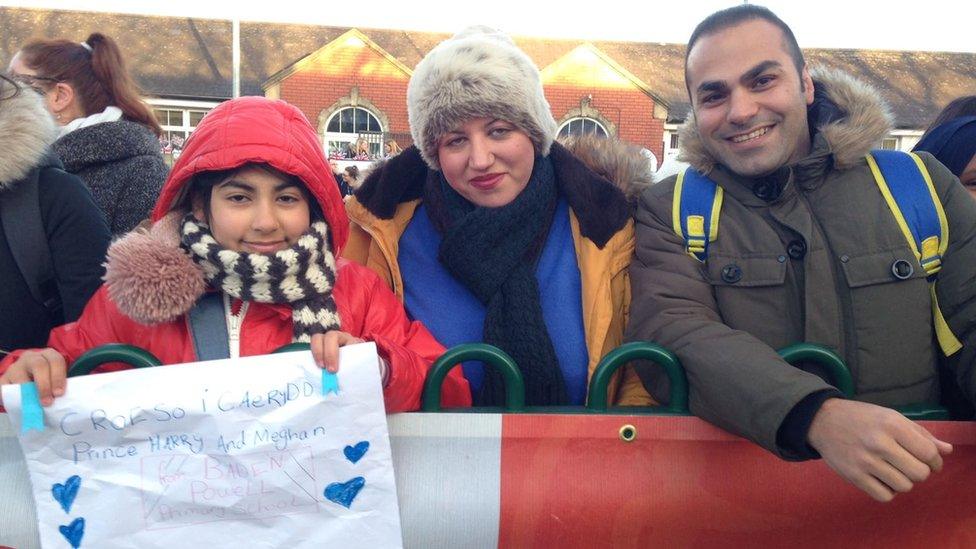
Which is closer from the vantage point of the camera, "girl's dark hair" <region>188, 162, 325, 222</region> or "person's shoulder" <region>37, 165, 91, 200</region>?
"girl's dark hair" <region>188, 162, 325, 222</region>

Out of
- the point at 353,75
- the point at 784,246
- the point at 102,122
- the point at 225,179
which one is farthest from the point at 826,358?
the point at 353,75

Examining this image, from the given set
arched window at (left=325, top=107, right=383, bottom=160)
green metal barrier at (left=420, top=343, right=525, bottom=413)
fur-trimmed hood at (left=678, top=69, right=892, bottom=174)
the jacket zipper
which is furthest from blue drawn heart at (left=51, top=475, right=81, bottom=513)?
arched window at (left=325, top=107, right=383, bottom=160)

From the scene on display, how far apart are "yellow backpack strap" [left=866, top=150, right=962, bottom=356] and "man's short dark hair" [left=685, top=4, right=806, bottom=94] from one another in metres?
0.41

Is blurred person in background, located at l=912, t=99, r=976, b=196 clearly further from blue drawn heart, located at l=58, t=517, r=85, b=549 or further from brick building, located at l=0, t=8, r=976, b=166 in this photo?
brick building, located at l=0, t=8, r=976, b=166

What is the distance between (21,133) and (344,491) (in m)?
1.60

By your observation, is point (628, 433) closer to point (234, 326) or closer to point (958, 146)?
point (234, 326)

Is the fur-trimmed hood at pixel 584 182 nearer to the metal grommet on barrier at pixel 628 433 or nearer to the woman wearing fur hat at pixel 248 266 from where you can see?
the woman wearing fur hat at pixel 248 266

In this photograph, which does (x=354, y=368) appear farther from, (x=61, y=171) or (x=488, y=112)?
(x=61, y=171)

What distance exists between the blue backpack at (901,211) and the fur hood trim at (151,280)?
133 cm

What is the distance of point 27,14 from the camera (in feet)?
106

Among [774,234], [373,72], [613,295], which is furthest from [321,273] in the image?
[373,72]

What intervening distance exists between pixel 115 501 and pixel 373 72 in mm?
29978

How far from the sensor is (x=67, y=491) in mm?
1625

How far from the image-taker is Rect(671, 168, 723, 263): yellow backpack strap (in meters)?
2.13
